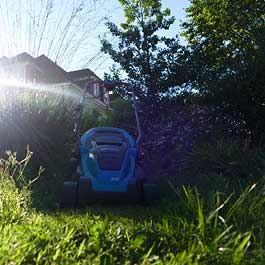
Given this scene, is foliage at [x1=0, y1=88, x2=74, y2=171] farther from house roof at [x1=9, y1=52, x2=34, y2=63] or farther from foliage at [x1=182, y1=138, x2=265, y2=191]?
foliage at [x1=182, y1=138, x2=265, y2=191]

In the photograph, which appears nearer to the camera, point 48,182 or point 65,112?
point 48,182

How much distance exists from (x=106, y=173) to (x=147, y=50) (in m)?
7.19

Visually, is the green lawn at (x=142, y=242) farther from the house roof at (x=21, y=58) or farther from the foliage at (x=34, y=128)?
the house roof at (x=21, y=58)

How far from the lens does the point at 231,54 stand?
1106 cm

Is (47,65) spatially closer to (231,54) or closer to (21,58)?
(21,58)

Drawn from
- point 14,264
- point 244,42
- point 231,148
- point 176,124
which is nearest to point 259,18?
point 244,42

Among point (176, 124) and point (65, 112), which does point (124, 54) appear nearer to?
point (176, 124)

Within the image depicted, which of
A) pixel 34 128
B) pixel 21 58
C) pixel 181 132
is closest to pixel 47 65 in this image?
pixel 21 58

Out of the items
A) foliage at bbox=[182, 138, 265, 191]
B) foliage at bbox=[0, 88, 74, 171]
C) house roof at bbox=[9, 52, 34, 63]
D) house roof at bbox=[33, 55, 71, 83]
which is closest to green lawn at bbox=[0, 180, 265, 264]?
foliage at bbox=[182, 138, 265, 191]

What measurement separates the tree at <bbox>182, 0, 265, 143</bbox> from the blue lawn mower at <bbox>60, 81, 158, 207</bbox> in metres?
3.51

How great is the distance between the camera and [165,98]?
9.35 metres

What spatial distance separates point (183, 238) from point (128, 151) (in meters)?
2.31

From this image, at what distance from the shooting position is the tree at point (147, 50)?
10.2m

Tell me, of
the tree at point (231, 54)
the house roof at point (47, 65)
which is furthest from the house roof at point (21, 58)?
the tree at point (231, 54)
